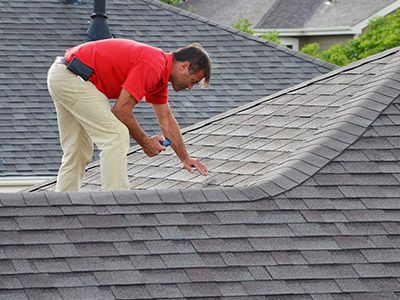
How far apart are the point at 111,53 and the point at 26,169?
24.1 feet

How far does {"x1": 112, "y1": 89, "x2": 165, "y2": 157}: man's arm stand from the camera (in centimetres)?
970

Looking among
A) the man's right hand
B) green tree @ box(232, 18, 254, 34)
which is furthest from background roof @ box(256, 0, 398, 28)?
the man's right hand

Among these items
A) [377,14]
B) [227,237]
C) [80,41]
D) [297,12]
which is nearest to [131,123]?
[227,237]

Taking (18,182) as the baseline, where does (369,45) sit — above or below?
below

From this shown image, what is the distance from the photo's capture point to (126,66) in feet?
32.3

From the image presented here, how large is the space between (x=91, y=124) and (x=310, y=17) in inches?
1266

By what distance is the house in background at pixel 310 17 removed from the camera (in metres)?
39.1

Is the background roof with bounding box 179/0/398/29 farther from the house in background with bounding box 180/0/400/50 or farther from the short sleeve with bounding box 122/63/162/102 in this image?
the short sleeve with bounding box 122/63/162/102

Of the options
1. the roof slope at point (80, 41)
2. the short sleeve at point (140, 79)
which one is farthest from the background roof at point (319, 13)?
the short sleeve at point (140, 79)

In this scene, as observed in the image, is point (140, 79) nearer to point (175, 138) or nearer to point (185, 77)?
point (185, 77)

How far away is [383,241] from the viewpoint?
29.8 feet

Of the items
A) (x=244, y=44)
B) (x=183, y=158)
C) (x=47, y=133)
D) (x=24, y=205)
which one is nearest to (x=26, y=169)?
(x=47, y=133)

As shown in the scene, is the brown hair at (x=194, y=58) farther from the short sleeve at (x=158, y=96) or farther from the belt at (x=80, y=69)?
the belt at (x=80, y=69)

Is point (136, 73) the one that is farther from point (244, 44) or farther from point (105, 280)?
point (244, 44)
